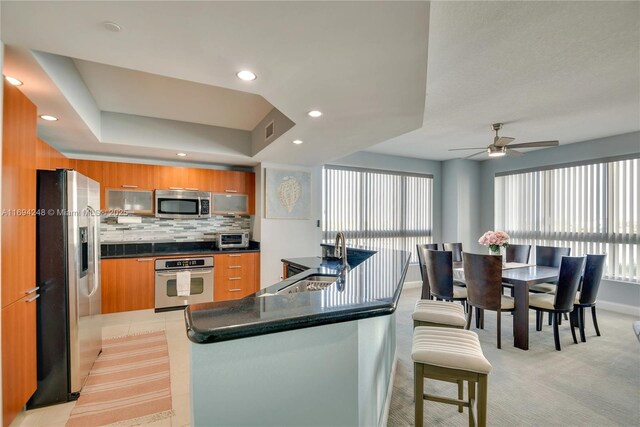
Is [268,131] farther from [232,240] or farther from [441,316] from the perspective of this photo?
[441,316]

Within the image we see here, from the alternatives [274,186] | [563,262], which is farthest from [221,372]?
[274,186]

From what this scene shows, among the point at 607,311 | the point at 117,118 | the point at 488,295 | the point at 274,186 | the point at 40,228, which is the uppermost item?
the point at 117,118

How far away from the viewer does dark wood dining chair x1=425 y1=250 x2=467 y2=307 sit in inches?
144

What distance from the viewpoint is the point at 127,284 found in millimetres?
3980

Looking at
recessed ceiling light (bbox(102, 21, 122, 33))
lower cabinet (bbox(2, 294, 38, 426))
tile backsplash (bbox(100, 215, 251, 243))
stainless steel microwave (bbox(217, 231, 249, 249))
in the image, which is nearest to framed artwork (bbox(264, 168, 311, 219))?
stainless steel microwave (bbox(217, 231, 249, 249))

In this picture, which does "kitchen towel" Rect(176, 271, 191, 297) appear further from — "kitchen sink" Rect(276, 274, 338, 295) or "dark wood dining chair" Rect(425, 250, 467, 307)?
"dark wood dining chair" Rect(425, 250, 467, 307)

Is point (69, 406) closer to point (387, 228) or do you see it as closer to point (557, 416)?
point (557, 416)

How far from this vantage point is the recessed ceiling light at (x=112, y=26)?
1.45 m

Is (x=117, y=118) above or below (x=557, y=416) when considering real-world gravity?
above

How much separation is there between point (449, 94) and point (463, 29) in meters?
1.10

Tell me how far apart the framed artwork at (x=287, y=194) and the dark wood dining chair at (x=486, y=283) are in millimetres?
2546

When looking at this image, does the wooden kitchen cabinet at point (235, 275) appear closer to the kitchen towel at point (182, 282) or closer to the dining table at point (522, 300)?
the kitchen towel at point (182, 282)

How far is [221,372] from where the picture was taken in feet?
3.39

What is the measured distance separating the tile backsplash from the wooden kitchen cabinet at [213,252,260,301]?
2.20 ft
